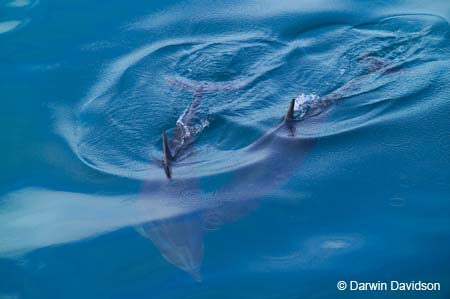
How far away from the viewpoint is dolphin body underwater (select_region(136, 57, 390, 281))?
15.9ft

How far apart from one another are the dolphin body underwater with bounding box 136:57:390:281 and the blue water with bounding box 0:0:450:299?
2 cm

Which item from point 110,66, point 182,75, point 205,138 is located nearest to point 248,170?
point 205,138

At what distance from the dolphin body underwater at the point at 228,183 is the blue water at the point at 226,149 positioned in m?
0.02

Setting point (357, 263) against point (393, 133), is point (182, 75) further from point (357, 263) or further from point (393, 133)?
point (357, 263)

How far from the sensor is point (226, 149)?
5.92 m

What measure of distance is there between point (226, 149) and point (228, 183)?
0.59m

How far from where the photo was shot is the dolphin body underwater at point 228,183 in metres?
4.85

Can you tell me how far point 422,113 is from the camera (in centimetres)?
620

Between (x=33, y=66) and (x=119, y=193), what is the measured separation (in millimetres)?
2877

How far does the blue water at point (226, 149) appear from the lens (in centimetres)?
479

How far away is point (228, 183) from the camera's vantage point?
5422 mm

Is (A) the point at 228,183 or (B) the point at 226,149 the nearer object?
(A) the point at 228,183

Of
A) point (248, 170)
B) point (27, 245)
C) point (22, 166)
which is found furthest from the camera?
point (22, 166)

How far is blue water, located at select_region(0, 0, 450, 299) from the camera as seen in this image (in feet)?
15.7
